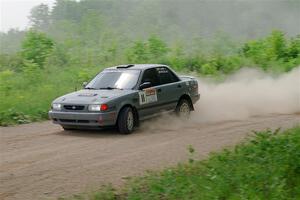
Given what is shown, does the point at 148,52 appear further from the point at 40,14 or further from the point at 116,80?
the point at 40,14

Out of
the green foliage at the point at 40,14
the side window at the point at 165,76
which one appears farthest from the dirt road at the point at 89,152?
the green foliage at the point at 40,14

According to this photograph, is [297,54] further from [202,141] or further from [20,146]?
[20,146]

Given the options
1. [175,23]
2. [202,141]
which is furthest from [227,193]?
[175,23]

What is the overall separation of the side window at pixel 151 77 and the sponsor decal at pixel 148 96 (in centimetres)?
27

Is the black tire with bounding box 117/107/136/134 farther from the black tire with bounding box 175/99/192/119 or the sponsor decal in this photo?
the black tire with bounding box 175/99/192/119

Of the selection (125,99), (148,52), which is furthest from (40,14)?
(125,99)

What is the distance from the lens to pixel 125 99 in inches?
460

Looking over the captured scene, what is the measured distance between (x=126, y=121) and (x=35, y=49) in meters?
16.6

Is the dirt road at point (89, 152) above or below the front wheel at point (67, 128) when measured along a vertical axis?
below

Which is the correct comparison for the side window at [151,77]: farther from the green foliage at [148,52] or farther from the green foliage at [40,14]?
the green foliage at [40,14]

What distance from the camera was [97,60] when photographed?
92.4 ft

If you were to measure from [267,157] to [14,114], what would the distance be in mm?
8454

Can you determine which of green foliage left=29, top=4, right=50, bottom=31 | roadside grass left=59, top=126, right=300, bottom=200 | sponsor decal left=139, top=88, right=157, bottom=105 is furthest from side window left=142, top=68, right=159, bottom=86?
green foliage left=29, top=4, right=50, bottom=31

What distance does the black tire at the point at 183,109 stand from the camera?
1359 cm
